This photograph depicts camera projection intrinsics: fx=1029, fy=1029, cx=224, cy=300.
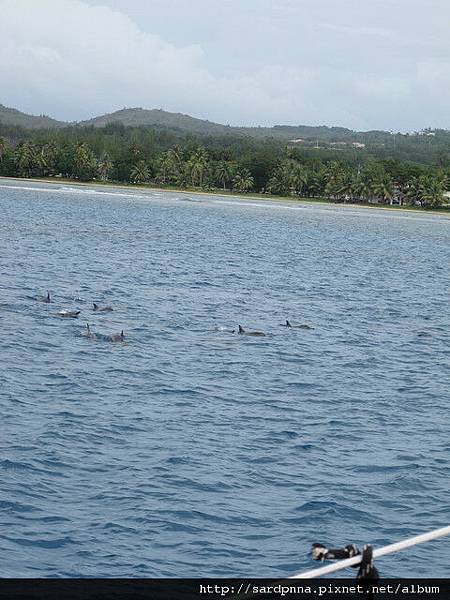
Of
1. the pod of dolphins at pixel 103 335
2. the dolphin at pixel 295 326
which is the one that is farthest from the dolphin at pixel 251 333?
the dolphin at pixel 295 326

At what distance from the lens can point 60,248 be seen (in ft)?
295

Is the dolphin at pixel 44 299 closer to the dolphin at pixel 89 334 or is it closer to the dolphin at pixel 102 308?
the dolphin at pixel 102 308

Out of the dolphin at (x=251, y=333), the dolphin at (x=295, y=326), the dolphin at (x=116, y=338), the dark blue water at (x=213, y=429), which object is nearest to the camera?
the dark blue water at (x=213, y=429)

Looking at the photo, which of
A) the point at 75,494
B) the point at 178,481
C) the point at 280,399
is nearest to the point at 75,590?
the point at 75,494

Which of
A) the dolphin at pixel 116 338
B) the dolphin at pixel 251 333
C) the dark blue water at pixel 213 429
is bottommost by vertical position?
the dark blue water at pixel 213 429

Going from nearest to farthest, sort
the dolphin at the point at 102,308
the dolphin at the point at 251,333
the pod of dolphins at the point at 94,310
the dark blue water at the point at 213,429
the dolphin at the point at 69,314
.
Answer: the dark blue water at the point at 213,429
the pod of dolphins at the point at 94,310
the dolphin at the point at 251,333
the dolphin at the point at 69,314
the dolphin at the point at 102,308

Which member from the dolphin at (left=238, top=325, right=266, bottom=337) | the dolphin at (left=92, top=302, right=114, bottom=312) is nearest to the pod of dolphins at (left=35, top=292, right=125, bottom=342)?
the dolphin at (left=92, top=302, right=114, bottom=312)

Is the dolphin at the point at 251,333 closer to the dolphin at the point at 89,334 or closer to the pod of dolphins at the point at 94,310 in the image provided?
the pod of dolphins at the point at 94,310

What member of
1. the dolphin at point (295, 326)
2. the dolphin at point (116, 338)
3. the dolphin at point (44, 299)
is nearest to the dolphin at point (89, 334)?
the dolphin at point (116, 338)

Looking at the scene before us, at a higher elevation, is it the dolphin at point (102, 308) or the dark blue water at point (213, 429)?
the dolphin at point (102, 308)

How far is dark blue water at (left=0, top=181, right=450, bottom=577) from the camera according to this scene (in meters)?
20.5

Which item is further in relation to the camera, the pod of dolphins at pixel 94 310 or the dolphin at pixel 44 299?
the dolphin at pixel 44 299

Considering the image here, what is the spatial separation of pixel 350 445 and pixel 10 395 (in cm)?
1029

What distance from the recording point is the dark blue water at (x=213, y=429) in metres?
20.5
